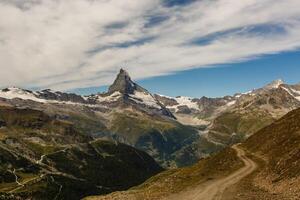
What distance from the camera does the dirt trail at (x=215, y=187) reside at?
64031mm

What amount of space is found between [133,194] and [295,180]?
81.1 feet

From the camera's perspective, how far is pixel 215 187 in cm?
7250

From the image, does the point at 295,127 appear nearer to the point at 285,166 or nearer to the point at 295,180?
the point at 285,166

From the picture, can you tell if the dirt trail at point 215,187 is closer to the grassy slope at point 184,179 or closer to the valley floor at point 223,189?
the valley floor at point 223,189

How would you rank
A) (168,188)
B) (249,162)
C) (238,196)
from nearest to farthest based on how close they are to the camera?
(238,196)
(168,188)
(249,162)

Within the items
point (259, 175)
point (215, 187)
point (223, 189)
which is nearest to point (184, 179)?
point (215, 187)

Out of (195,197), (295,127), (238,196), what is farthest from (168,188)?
(295,127)

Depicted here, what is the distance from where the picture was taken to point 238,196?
198 ft

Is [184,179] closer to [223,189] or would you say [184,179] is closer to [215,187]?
[215,187]

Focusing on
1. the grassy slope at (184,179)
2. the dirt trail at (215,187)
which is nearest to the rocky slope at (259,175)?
the grassy slope at (184,179)

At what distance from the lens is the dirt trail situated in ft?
210

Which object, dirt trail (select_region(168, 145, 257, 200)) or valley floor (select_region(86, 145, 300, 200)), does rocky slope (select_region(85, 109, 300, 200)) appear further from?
dirt trail (select_region(168, 145, 257, 200))

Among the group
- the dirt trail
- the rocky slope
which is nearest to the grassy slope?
the rocky slope

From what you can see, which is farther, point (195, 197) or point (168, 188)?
point (168, 188)
